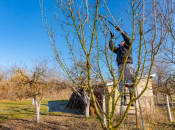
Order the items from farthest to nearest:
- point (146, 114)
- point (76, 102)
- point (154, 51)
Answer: point (76, 102) → point (146, 114) → point (154, 51)

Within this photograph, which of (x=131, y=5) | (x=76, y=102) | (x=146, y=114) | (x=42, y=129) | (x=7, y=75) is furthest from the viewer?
(x=7, y=75)

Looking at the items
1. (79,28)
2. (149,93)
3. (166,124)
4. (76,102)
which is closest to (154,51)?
(79,28)

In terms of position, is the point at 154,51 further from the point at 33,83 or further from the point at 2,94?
the point at 2,94

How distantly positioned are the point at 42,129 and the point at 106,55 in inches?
205

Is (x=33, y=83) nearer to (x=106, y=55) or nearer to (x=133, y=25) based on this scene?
(x=106, y=55)

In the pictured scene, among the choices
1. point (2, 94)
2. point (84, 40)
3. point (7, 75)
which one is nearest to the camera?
point (84, 40)

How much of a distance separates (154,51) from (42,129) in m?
5.85

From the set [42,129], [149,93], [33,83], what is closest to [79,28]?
[42,129]

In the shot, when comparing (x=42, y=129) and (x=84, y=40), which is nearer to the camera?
→ (x=84, y=40)

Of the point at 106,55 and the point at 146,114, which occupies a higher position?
the point at 106,55

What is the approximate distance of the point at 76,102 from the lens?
525 inches

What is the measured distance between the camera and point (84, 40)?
2.39 meters

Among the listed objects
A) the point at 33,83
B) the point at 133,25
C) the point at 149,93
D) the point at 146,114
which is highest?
the point at 133,25

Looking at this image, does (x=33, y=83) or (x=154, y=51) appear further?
(x=33, y=83)
